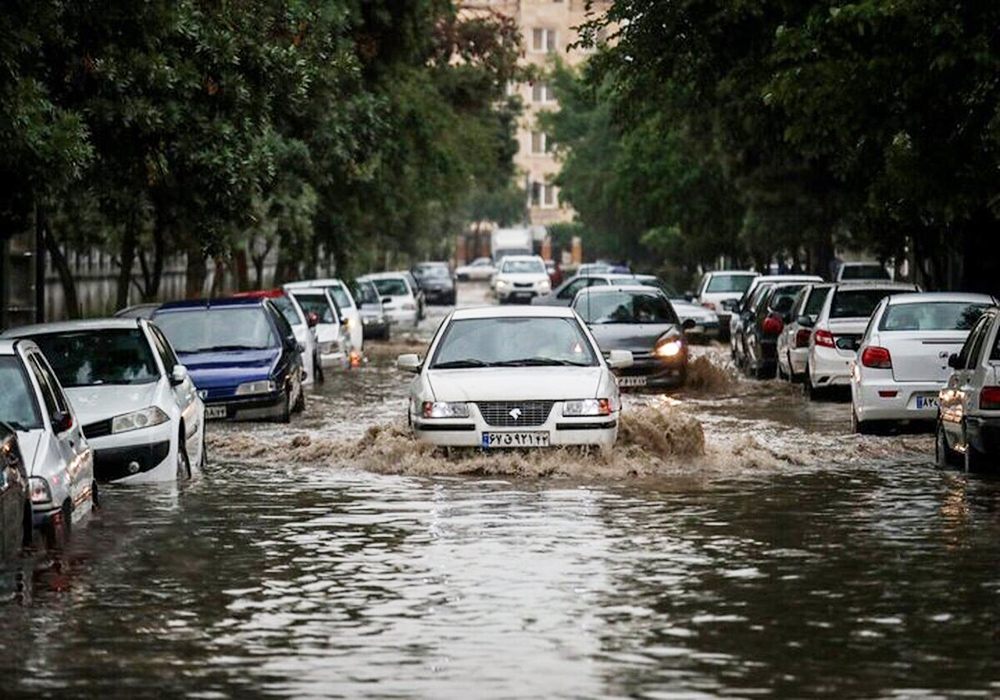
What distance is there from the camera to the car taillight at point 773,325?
38.3 m

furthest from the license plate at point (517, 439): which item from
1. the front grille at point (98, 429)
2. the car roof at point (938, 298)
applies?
the car roof at point (938, 298)

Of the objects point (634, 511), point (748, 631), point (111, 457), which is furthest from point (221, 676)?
point (111, 457)

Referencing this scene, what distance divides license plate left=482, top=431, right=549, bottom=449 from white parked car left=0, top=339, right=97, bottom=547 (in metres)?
4.53

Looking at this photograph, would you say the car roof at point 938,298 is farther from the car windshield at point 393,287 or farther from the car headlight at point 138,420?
the car windshield at point 393,287

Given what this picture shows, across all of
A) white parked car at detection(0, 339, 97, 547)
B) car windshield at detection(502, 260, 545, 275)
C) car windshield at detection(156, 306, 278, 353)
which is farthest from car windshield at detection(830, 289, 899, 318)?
car windshield at detection(502, 260, 545, 275)

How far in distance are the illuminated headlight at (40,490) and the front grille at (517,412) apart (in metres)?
5.90

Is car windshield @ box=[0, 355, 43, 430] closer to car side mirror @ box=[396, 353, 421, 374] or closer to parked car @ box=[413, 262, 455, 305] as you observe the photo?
car side mirror @ box=[396, 353, 421, 374]

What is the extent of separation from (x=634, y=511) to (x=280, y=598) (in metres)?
5.18

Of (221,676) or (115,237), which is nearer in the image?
(221,676)

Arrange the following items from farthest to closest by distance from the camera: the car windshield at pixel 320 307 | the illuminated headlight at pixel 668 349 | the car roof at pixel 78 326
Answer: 1. the car windshield at pixel 320 307
2. the illuminated headlight at pixel 668 349
3. the car roof at pixel 78 326

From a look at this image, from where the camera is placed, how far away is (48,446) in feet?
51.3

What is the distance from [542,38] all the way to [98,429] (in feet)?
563

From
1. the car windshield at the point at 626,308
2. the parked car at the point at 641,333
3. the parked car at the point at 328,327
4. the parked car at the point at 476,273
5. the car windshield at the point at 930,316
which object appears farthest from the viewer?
the parked car at the point at 476,273

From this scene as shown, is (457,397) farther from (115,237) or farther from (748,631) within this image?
(115,237)
